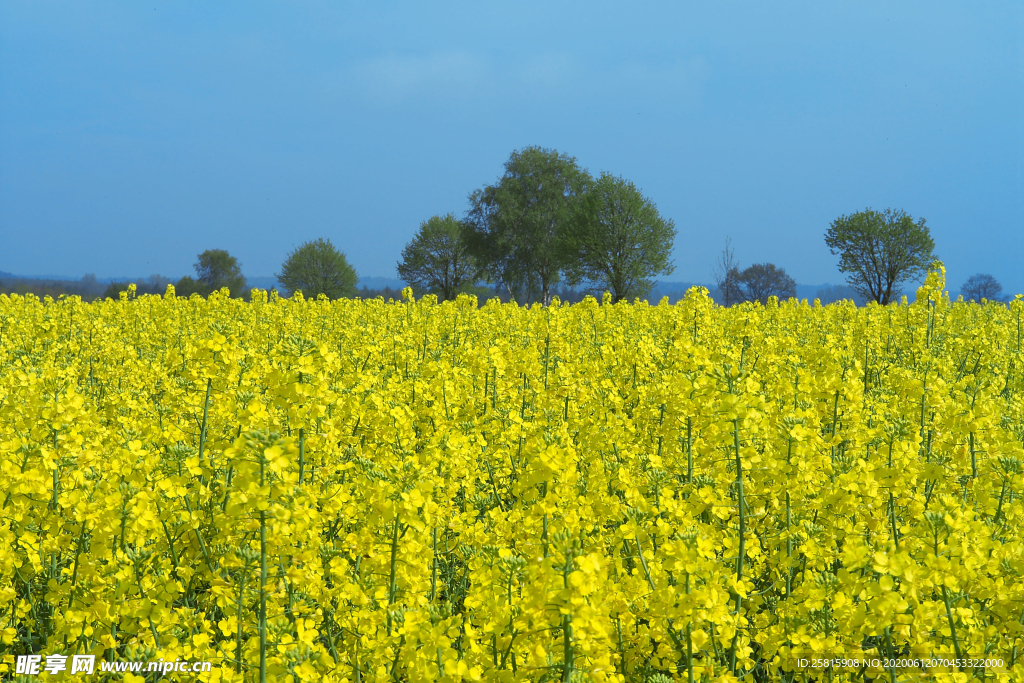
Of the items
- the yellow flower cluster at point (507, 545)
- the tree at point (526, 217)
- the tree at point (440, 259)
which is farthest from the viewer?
the tree at point (440, 259)

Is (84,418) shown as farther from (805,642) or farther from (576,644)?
(805,642)

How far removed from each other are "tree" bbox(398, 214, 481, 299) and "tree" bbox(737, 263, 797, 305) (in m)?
74.2

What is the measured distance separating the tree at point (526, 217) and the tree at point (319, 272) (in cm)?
3109

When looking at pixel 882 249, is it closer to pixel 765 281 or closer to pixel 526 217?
pixel 526 217

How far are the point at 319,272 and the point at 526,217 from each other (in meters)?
39.1

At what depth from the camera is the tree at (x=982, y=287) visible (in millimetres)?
117812

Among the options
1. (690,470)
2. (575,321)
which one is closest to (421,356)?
(575,321)

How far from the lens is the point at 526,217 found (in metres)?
53.6

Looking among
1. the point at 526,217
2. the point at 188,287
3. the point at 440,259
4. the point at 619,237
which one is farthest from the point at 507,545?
the point at 188,287

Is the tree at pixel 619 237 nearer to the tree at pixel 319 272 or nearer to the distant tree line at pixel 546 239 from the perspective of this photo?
the distant tree line at pixel 546 239

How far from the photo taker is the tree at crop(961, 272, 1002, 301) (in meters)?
118

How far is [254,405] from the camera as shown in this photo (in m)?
2.77

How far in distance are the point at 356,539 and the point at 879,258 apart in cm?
5763

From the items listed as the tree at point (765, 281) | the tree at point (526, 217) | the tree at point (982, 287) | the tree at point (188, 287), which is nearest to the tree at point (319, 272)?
the tree at point (188, 287)
